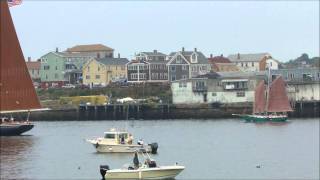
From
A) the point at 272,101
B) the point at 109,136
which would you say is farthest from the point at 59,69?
the point at 109,136

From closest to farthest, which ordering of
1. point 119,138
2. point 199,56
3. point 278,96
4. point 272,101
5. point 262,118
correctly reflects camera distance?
point 119,138, point 262,118, point 278,96, point 272,101, point 199,56

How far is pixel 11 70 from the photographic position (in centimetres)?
3719

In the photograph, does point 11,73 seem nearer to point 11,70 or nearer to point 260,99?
point 11,70

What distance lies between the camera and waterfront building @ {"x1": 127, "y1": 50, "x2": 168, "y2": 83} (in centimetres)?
15062

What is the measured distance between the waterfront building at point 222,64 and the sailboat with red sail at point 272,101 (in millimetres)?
47205

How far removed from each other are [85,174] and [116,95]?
312 feet

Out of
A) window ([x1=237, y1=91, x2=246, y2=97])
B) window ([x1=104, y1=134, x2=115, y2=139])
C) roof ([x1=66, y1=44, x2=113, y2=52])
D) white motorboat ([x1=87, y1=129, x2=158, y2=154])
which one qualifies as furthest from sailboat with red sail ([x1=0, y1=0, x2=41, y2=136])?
roof ([x1=66, y1=44, x2=113, y2=52])

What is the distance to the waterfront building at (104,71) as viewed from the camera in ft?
524

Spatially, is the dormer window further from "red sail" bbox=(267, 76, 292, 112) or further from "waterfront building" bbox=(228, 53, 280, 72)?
"red sail" bbox=(267, 76, 292, 112)

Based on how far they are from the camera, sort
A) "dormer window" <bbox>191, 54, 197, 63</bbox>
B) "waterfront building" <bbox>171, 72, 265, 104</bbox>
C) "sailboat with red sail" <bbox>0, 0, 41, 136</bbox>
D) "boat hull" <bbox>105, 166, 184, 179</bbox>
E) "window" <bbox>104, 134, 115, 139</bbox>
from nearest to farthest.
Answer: "sailboat with red sail" <bbox>0, 0, 41, 136</bbox> < "boat hull" <bbox>105, 166, 184, 179</bbox> < "window" <bbox>104, 134, 115, 139</bbox> < "waterfront building" <bbox>171, 72, 265, 104</bbox> < "dormer window" <bbox>191, 54, 197, 63</bbox>

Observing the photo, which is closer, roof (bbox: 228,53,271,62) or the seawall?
the seawall

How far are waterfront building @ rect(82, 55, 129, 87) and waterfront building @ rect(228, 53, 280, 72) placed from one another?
2379 centimetres

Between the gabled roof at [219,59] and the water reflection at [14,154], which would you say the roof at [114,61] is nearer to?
the gabled roof at [219,59]

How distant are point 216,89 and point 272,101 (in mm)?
12098
